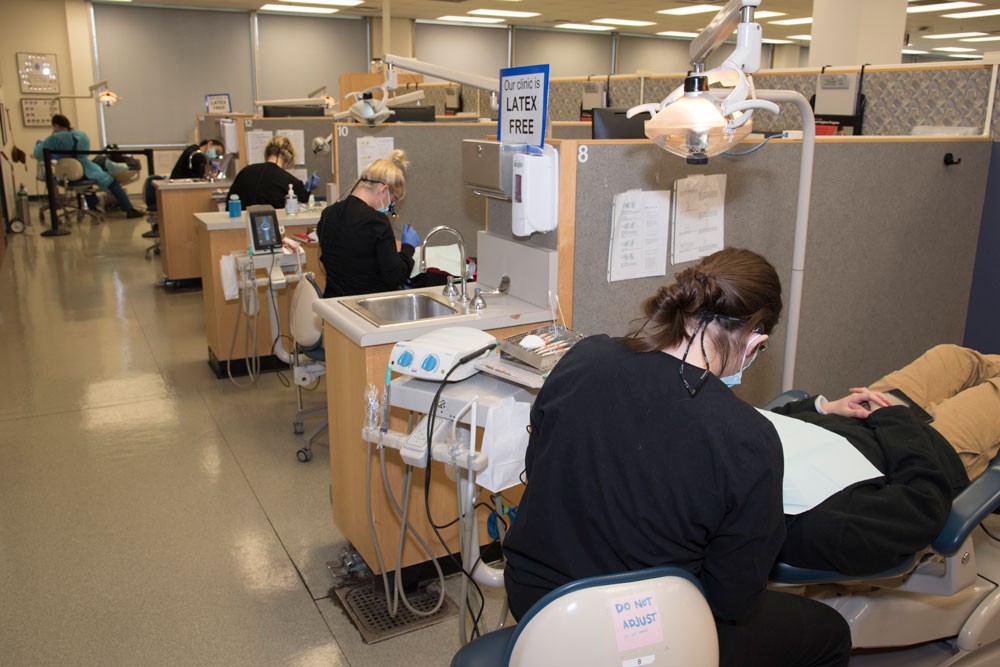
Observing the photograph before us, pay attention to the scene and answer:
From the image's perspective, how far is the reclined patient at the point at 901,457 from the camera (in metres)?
1.47

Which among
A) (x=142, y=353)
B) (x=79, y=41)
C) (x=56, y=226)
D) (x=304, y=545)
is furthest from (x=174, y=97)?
(x=304, y=545)

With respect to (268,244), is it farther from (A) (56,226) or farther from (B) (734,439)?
(A) (56,226)

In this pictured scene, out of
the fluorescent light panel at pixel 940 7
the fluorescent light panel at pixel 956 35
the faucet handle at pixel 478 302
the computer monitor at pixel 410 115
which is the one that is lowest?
the faucet handle at pixel 478 302

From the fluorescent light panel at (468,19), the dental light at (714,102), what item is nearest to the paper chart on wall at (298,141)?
the dental light at (714,102)

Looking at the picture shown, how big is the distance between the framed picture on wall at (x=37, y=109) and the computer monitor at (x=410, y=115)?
28.0 ft

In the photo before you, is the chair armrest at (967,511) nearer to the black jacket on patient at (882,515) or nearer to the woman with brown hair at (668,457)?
the black jacket on patient at (882,515)

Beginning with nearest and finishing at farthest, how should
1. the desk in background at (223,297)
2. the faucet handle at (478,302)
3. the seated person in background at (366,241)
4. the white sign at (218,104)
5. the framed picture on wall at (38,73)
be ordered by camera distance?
the faucet handle at (478,302) → the seated person in background at (366,241) → the desk in background at (223,297) → the white sign at (218,104) → the framed picture on wall at (38,73)

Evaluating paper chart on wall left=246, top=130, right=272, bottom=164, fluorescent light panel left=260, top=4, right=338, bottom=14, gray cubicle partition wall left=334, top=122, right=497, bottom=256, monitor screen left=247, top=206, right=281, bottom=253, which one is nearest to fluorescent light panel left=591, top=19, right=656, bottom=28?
fluorescent light panel left=260, top=4, right=338, bottom=14

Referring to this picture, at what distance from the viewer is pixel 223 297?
418 centimetres

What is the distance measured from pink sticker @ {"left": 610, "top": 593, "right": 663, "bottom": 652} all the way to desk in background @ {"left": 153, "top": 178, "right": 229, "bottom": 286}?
552 cm

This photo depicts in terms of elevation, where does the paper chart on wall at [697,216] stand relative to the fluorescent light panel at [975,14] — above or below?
below

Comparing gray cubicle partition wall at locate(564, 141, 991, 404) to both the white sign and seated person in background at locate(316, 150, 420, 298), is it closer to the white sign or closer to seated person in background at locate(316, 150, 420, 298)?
seated person in background at locate(316, 150, 420, 298)

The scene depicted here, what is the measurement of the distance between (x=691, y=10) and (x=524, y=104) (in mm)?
10720

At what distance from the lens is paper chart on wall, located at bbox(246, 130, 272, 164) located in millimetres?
5457
